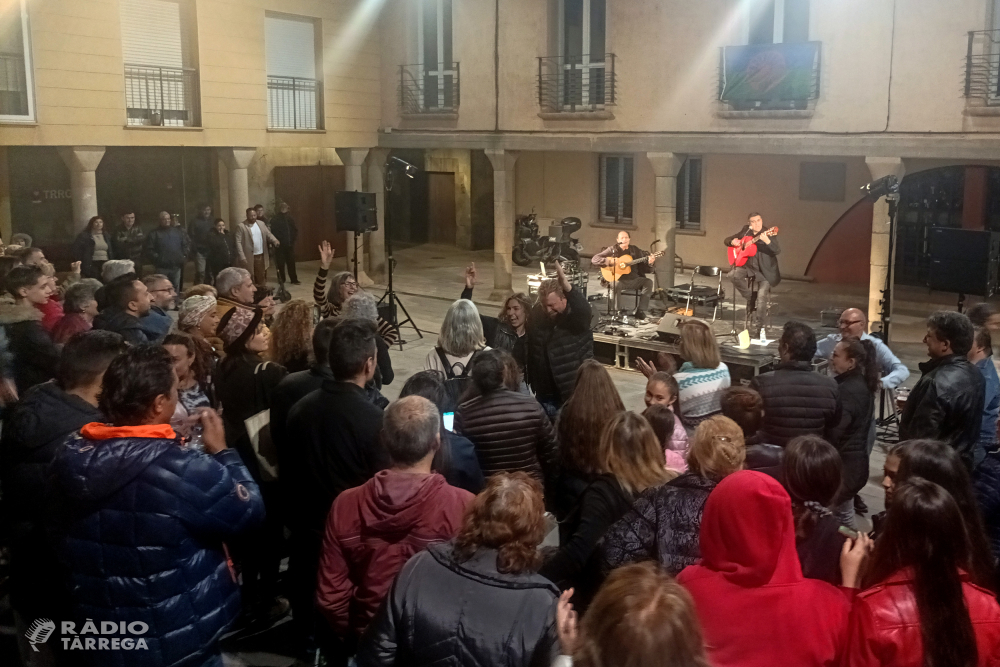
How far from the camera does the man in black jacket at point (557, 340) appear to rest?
20.0ft

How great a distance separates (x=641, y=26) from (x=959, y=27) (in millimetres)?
4339

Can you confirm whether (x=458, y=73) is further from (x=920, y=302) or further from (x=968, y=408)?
(x=968, y=408)

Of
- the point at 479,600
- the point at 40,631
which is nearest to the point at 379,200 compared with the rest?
the point at 40,631

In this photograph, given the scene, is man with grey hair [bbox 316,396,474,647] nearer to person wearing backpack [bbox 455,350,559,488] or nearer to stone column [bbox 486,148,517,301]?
person wearing backpack [bbox 455,350,559,488]

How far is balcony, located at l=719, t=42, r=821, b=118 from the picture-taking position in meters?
12.2

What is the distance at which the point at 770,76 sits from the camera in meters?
12.4

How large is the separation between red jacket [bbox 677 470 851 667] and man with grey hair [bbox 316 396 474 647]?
32.7 inches

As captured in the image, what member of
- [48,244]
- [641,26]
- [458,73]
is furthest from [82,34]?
[641,26]

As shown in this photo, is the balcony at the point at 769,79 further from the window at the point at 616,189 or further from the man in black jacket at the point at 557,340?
the man in black jacket at the point at 557,340

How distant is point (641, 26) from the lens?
44.7ft

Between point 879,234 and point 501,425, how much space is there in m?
9.32

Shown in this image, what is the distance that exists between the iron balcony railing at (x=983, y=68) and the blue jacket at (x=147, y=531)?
1076 cm

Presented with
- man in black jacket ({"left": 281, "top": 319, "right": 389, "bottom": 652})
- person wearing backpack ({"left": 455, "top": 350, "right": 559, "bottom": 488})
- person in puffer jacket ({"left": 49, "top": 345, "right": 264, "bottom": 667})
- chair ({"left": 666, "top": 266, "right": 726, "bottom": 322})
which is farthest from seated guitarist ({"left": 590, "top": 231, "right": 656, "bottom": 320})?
person in puffer jacket ({"left": 49, "top": 345, "right": 264, "bottom": 667})

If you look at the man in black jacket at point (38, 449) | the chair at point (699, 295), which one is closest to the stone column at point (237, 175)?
→ the chair at point (699, 295)
